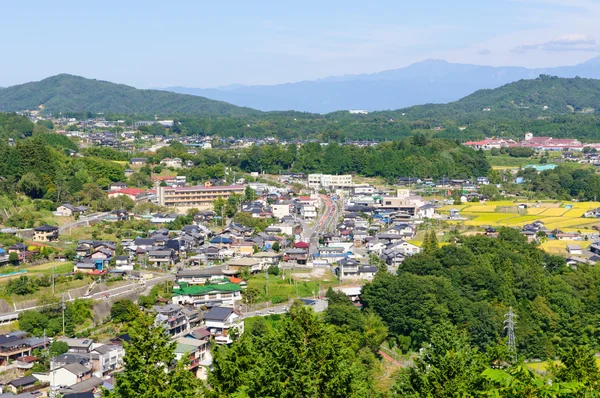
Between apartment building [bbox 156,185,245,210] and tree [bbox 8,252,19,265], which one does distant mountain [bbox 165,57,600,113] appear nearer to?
apartment building [bbox 156,185,245,210]

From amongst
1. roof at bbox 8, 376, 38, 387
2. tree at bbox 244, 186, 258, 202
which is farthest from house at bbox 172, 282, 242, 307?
tree at bbox 244, 186, 258, 202

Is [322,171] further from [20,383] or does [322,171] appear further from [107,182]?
[20,383]

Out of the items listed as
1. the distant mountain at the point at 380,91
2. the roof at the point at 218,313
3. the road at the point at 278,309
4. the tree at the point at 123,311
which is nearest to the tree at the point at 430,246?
the road at the point at 278,309

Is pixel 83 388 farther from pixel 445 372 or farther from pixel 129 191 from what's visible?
pixel 129 191

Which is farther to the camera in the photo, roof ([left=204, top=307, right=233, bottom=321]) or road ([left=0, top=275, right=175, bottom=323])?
roof ([left=204, top=307, right=233, bottom=321])

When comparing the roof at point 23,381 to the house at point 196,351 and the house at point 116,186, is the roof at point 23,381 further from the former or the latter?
the house at point 116,186
